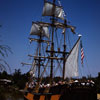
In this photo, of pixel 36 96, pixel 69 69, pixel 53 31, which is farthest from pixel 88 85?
pixel 53 31

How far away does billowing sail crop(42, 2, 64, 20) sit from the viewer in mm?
36166

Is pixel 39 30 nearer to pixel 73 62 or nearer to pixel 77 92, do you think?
pixel 73 62

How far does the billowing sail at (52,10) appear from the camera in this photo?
36.2m

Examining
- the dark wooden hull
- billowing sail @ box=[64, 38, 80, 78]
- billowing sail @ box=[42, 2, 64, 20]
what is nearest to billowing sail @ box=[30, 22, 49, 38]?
billowing sail @ box=[42, 2, 64, 20]

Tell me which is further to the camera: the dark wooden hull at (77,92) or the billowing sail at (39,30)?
the billowing sail at (39,30)

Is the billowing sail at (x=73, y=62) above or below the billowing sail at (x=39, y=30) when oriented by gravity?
below

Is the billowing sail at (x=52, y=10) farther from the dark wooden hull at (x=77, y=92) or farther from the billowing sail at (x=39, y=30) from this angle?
the dark wooden hull at (x=77, y=92)

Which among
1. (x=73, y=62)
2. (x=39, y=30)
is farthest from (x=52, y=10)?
(x=73, y=62)

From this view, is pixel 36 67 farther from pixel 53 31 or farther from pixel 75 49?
pixel 75 49

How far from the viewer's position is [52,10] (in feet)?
119

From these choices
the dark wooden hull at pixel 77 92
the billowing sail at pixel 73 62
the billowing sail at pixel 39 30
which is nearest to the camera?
the dark wooden hull at pixel 77 92

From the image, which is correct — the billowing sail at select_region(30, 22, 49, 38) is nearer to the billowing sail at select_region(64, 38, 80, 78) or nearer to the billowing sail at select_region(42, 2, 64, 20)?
the billowing sail at select_region(42, 2, 64, 20)

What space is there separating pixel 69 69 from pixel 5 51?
1466cm

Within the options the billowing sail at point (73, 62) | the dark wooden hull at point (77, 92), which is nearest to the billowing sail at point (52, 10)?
the billowing sail at point (73, 62)
